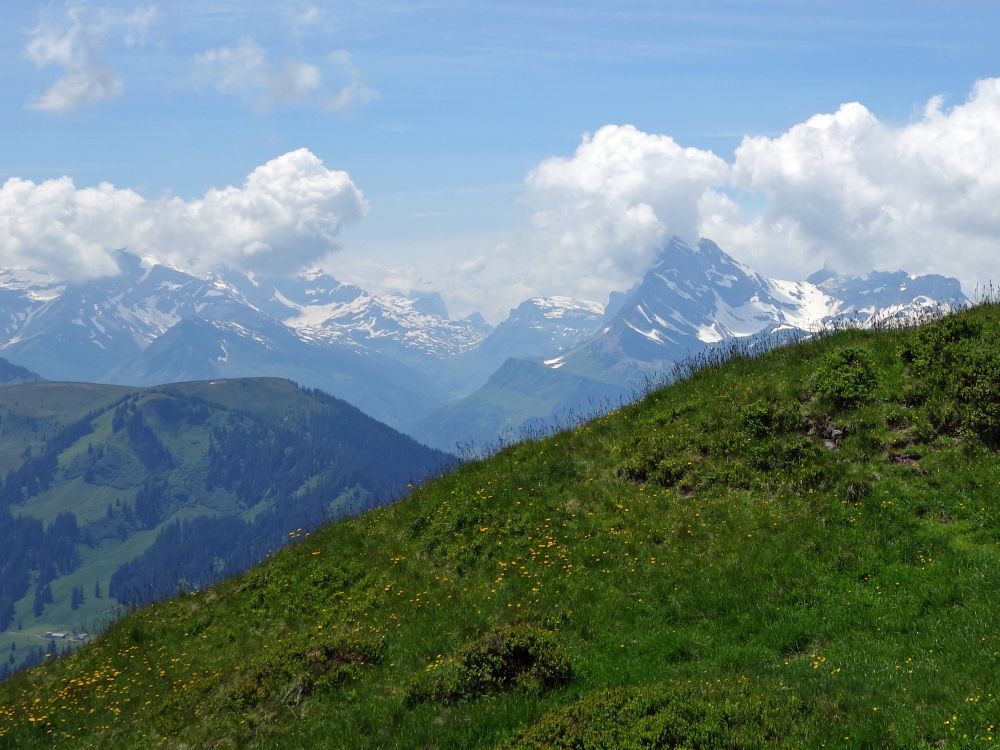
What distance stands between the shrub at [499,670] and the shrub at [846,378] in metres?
12.5

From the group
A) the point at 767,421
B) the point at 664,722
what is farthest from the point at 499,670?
the point at 767,421

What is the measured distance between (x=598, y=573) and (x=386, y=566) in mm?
6428

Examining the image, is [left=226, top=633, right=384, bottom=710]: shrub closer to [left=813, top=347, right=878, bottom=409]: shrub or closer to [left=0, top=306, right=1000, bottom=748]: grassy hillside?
[left=0, top=306, right=1000, bottom=748]: grassy hillside

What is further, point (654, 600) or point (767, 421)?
point (767, 421)

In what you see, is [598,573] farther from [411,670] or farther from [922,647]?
[922,647]

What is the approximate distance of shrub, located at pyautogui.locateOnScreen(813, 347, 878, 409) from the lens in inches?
927

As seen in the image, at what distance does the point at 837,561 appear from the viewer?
1778 centimetres

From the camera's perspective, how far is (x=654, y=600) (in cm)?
1778

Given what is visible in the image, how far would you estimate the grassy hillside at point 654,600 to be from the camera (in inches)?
512

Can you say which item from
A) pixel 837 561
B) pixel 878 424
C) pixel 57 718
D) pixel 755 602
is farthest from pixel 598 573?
pixel 57 718

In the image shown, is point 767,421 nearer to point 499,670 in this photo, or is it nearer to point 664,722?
point 499,670

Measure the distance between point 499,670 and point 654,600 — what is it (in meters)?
4.13

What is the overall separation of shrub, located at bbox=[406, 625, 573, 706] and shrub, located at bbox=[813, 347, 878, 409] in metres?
12.5

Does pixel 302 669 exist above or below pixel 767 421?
below
